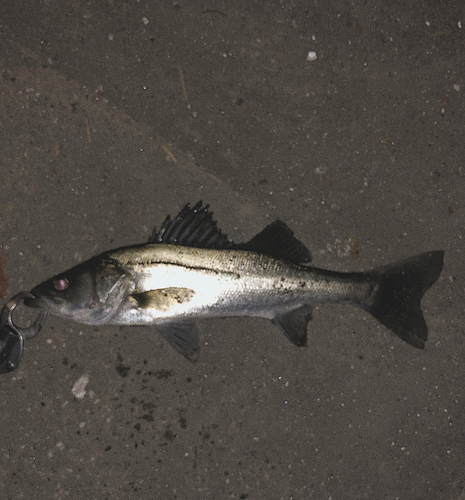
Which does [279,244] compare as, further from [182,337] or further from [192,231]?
[182,337]

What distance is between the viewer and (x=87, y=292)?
262 centimetres

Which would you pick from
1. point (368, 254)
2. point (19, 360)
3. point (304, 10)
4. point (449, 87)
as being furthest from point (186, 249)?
point (449, 87)

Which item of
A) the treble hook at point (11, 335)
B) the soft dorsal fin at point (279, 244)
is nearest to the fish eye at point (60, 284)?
the treble hook at point (11, 335)

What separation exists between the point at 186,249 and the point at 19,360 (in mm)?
1567

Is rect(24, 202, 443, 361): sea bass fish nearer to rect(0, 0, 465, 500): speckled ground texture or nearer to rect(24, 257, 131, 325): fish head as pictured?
rect(24, 257, 131, 325): fish head

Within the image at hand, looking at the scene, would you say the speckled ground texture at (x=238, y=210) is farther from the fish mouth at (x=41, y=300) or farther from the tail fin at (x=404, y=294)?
the fish mouth at (x=41, y=300)

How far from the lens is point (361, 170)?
358cm

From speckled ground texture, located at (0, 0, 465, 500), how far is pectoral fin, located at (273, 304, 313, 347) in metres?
0.39

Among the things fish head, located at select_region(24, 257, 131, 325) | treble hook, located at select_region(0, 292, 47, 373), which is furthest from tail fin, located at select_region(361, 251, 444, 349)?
treble hook, located at select_region(0, 292, 47, 373)

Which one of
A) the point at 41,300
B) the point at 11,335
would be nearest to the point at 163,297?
the point at 41,300

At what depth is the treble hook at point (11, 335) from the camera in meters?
2.80

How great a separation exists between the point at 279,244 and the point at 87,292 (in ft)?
4.83

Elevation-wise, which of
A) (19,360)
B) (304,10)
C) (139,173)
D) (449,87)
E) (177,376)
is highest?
(304,10)

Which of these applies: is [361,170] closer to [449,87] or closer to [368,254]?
[368,254]
